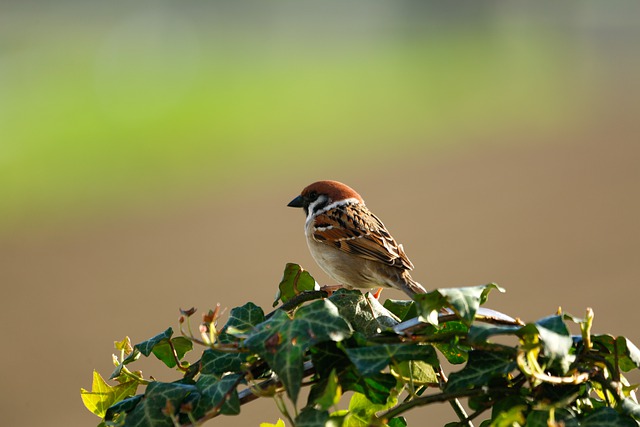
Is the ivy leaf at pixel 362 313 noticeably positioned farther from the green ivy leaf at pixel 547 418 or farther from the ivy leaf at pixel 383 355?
the green ivy leaf at pixel 547 418

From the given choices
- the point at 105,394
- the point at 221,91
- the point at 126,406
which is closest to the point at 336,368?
the point at 126,406

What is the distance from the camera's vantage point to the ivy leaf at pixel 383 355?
99 centimetres

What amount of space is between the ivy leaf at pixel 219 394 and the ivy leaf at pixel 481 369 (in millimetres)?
259

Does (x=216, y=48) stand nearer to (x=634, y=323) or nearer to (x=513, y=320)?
(x=634, y=323)

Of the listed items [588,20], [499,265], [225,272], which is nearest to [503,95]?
[499,265]

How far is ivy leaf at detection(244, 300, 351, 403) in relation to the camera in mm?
988

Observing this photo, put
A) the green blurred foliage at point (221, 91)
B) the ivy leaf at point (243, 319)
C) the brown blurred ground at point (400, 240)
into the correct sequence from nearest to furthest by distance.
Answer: the ivy leaf at point (243, 319) → the brown blurred ground at point (400, 240) → the green blurred foliage at point (221, 91)

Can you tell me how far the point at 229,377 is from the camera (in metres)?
1.08

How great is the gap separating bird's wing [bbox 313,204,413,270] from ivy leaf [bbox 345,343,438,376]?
170 cm

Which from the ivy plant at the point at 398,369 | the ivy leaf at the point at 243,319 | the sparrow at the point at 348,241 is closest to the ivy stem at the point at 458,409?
the ivy plant at the point at 398,369

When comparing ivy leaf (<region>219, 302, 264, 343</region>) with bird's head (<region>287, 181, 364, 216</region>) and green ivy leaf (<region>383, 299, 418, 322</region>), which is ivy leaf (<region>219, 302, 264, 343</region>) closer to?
green ivy leaf (<region>383, 299, 418, 322</region>)

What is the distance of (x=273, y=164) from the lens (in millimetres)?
10641

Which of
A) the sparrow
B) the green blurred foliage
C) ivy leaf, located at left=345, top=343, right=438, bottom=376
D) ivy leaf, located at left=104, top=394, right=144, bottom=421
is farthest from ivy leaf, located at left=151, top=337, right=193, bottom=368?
the green blurred foliage

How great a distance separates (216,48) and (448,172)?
9941mm
